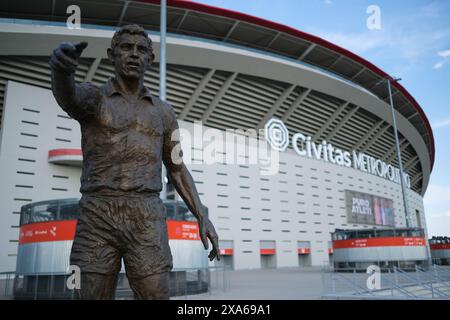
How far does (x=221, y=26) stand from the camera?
24516 millimetres

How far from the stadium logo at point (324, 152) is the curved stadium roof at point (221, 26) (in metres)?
5.80

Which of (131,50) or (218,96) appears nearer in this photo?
(131,50)

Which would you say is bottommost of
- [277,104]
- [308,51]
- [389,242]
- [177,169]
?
[389,242]

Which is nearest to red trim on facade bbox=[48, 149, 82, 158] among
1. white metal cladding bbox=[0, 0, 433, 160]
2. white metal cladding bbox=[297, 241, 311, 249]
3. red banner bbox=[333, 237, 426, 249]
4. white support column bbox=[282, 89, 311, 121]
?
white metal cladding bbox=[0, 0, 433, 160]

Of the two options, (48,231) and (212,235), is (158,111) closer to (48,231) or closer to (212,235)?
(212,235)

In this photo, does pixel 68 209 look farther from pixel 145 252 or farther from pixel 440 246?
pixel 440 246

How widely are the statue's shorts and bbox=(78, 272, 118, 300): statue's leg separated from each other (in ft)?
0.11

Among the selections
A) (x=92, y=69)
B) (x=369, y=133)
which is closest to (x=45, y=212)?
(x=92, y=69)

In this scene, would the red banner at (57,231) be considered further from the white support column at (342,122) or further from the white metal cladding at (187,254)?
the white support column at (342,122)

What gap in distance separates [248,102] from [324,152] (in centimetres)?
1036

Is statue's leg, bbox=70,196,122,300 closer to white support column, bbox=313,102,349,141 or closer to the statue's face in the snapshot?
the statue's face

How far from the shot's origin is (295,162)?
32.7m

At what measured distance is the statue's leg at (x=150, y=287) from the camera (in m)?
2.06

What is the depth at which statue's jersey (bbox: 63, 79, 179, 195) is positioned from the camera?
2158mm
